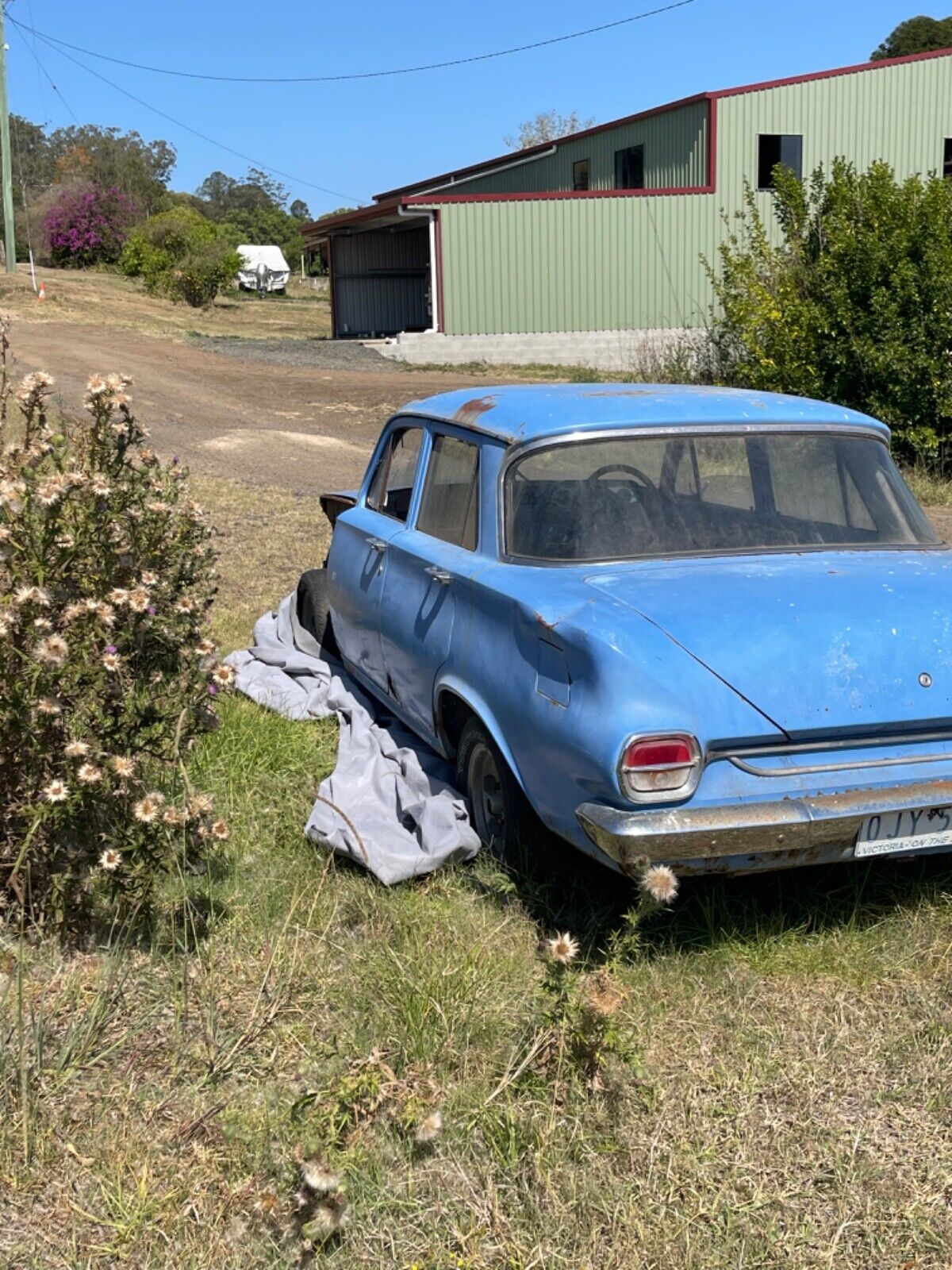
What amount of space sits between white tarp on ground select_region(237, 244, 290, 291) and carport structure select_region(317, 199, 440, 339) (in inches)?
1032

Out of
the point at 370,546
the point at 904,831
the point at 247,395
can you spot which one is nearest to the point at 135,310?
the point at 247,395

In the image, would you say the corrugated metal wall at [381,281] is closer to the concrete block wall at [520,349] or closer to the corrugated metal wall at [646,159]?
the corrugated metal wall at [646,159]

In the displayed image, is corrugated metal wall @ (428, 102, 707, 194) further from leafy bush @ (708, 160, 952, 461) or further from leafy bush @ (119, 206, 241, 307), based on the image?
leafy bush @ (708, 160, 952, 461)

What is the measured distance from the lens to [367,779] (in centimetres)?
501

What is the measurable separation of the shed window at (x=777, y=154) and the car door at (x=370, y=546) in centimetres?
2706

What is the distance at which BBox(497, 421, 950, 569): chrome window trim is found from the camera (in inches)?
171

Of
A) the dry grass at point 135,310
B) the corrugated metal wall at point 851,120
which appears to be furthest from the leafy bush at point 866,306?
the dry grass at point 135,310

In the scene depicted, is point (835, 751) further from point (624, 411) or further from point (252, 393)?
point (252, 393)

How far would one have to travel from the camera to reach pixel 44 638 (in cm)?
335

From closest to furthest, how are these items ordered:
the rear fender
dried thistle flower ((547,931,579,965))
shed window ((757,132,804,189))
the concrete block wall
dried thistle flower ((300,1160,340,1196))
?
dried thistle flower ((300,1160,340,1196)) < dried thistle flower ((547,931,579,965)) < the rear fender < the concrete block wall < shed window ((757,132,804,189))

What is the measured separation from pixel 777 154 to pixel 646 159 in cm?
331

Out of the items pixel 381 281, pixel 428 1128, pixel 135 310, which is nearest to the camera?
pixel 428 1128

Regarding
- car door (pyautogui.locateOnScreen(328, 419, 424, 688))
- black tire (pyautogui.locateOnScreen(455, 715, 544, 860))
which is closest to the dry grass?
car door (pyautogui.locateOnScreen(328, 419, 424, 688))

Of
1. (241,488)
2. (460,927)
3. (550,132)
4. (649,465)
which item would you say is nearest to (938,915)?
(460,927)
